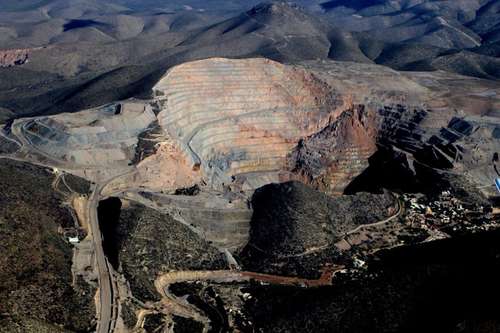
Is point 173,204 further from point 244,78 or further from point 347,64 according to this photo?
point 347,64

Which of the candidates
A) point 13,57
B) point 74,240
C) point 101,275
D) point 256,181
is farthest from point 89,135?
point 13,57

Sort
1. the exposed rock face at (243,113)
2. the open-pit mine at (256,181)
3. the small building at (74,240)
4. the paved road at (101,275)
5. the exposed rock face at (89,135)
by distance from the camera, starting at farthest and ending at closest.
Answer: the exposed rock face at (243,113)
the exposed rock face at (89,135)
the small building at (74,240)
the open-pit mine at (256,181)
the paved road at (101,275)

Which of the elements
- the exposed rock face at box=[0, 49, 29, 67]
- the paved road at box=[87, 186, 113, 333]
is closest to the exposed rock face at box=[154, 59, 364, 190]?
the paved road at box=[87, 186, 113, 333]

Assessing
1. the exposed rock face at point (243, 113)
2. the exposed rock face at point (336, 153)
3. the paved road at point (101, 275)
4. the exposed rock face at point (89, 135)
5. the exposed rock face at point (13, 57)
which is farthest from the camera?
the exposed rock face at point (13, 57)

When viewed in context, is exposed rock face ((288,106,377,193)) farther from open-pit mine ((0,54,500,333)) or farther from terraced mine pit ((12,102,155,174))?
terraced mine pit ((12,102,155,174))

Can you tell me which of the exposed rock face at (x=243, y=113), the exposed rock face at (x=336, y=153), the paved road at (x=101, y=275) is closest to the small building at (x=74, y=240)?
the paved road at (x=101, y=275)

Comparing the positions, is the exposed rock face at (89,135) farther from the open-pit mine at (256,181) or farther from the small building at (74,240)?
the small building at (74,240)

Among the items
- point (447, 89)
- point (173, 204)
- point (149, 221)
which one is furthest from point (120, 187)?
point (447, 89)
